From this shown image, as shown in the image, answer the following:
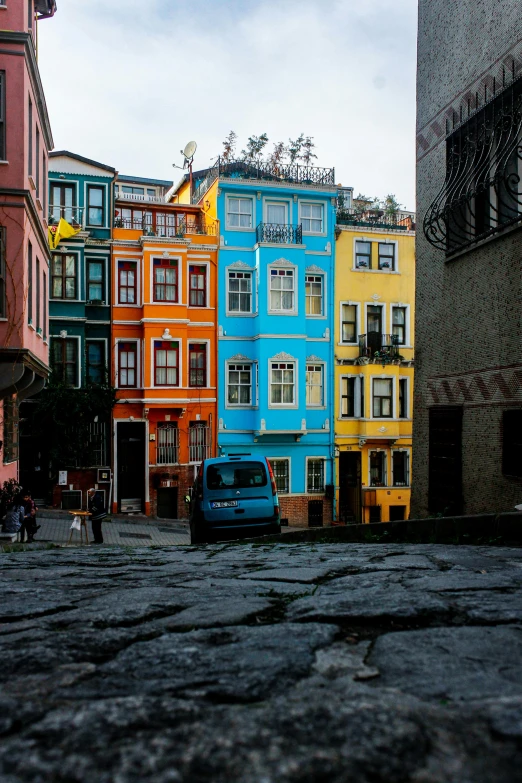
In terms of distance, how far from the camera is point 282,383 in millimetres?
35000

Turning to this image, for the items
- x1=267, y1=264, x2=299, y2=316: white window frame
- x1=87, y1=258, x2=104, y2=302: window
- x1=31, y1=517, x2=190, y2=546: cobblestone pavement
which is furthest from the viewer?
x1=267, y1=264, x2=299, y2=316: white window frame

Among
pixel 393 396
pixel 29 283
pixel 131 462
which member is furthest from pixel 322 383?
pixel 29 283

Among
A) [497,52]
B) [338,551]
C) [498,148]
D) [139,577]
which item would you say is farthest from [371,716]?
[497,52]

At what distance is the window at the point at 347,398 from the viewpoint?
36.4 m

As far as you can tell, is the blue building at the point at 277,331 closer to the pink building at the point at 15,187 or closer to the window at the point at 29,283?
the window at the point at 29,283

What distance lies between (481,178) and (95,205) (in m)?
24.7

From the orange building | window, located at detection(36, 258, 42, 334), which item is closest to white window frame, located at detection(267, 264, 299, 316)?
the orange building

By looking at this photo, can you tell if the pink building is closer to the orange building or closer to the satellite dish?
the orange building

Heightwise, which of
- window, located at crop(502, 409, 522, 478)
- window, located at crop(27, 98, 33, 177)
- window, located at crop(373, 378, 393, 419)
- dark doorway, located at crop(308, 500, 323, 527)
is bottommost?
dark doorway, located at crop(308, 500, 323, 527)

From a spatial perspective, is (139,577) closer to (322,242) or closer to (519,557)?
(519,557)

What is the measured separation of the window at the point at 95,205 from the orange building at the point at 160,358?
76cm

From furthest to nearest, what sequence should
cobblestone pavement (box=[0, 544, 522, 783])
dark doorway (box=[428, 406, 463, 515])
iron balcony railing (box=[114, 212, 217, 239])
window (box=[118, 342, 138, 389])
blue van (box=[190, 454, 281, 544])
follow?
iron balcony railing (box=[114, 212, 217, 239])
window (box=[118, 342, 138, 389])
blue van (box=[190, 454, 281, 544])
dark doorway (box=[428, 406, 463, 515])
cobblestone pavement (box=[0, 544, 522, 783])

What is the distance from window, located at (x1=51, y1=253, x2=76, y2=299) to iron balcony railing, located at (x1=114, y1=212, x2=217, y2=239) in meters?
2.81

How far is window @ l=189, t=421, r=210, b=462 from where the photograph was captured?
34.3 m
